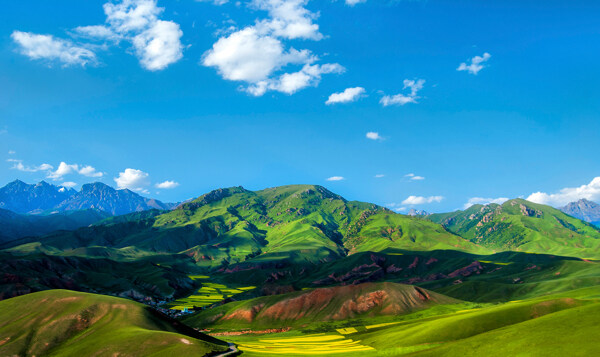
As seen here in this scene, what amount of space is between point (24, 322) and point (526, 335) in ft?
418

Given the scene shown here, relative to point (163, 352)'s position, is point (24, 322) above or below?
above

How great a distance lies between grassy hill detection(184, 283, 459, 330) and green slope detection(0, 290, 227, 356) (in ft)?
224

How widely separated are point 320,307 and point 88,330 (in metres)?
→ 102

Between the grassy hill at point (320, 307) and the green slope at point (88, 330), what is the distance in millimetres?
68378

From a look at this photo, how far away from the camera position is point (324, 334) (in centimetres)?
13875

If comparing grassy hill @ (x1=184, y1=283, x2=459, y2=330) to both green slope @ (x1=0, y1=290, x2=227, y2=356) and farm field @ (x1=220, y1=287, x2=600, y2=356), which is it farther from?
green slope @ (x1=0, y1=290, x2=227, y2=356)

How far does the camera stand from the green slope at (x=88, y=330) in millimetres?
83500

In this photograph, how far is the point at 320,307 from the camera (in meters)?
175

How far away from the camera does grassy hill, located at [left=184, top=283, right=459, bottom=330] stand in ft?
545

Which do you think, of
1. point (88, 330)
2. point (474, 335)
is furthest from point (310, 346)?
point (88, 330)

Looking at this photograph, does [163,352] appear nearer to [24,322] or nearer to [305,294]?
[24,322]

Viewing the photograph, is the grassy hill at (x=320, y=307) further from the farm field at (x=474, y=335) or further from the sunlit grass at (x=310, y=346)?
the sunlit grass at (x=310, y=346)

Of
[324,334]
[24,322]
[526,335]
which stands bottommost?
[324,334]

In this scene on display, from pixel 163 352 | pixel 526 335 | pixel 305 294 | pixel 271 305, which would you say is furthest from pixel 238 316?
pixel 526 335
